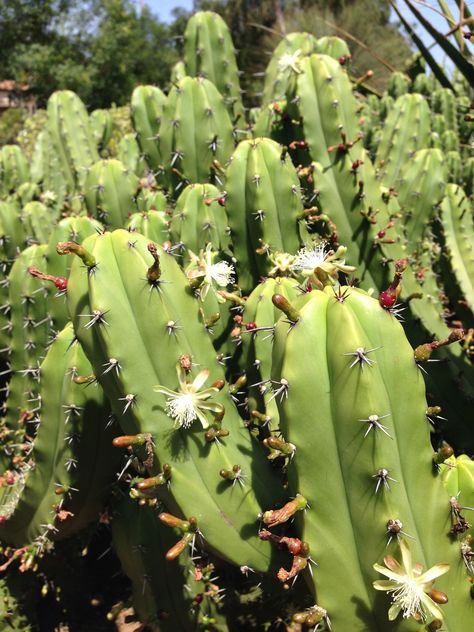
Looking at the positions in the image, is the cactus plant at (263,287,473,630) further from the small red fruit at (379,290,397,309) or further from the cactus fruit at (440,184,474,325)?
the cactus fruit at (440,184,474,325)

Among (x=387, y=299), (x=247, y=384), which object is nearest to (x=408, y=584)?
(x=387, y=299)

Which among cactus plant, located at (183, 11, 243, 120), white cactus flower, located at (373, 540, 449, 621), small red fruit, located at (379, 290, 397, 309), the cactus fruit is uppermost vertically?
cactus plant, located at (183, 11, 243, 120)

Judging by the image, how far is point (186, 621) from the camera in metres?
2.59

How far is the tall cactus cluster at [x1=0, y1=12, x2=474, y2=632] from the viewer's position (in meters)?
1.61

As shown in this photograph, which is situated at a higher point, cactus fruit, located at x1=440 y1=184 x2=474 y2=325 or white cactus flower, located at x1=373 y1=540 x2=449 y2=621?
cactus fruit, located at x1=440 y1=184 x2=474 y2=325

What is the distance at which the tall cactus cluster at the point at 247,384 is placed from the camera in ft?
5.28

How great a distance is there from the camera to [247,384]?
260 centimetres

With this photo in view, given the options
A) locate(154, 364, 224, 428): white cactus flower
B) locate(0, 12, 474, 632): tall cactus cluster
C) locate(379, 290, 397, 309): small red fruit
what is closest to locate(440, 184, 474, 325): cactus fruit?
locate(0, 12, 474, 632): tall cactus cluster

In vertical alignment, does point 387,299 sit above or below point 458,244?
above

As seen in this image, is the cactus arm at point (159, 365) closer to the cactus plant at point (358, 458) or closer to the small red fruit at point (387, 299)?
the cactus plant at point (358, 458)

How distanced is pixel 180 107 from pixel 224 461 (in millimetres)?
2695

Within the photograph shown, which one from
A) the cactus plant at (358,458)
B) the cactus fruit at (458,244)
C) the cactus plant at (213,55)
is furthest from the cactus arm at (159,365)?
the cactus plant at (213,55)

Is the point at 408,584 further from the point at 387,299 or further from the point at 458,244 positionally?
the point at 458,244

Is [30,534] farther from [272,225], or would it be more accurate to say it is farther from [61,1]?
[61,1]
